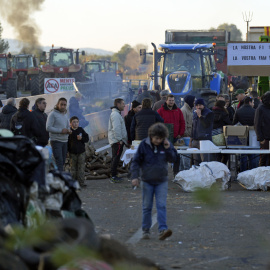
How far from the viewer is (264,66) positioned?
1886 cm

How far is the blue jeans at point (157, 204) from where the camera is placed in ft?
31.5

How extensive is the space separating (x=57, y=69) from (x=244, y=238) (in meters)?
38.3

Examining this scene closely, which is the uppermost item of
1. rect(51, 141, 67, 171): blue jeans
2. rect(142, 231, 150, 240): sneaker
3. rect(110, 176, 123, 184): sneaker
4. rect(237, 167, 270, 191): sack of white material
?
rect(51, 141, 67, 171): blue jeans

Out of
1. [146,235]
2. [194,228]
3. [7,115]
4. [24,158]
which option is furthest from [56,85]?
[24,158]

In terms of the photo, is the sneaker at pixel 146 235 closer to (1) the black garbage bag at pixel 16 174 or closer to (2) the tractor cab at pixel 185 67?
(1) the black garbage bag at pixel 16 174

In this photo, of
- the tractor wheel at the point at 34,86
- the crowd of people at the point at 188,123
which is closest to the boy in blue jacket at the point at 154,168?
the crowd of people at the point at 188,123

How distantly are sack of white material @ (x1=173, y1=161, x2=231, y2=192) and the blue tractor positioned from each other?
1137 cm

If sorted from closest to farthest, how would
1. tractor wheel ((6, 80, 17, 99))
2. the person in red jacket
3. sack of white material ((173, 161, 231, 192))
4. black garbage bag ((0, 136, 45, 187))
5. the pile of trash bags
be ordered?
1. the pile of trash bags
2. black garbage bag ((0, 136, 45, 187))
3. sack of white material ((173, 161, 231, 192))
4. the person in red jacket
5. tractor wheel ((6, 80, 17, 99))

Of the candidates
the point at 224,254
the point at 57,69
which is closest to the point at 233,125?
the point at 224,254

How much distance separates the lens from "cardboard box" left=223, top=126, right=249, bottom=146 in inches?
635

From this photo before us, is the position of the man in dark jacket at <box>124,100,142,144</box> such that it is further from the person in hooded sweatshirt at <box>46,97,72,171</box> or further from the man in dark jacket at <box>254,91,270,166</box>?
the man in dark jacket at <box>254,91,270,166</box>

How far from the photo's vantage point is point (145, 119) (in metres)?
15.5

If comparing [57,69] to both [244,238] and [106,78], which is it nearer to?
[106,78]

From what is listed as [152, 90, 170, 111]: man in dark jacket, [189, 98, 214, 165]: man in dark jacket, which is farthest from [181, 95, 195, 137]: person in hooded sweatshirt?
[152, 90, 170, 111]: man in dark jacket
